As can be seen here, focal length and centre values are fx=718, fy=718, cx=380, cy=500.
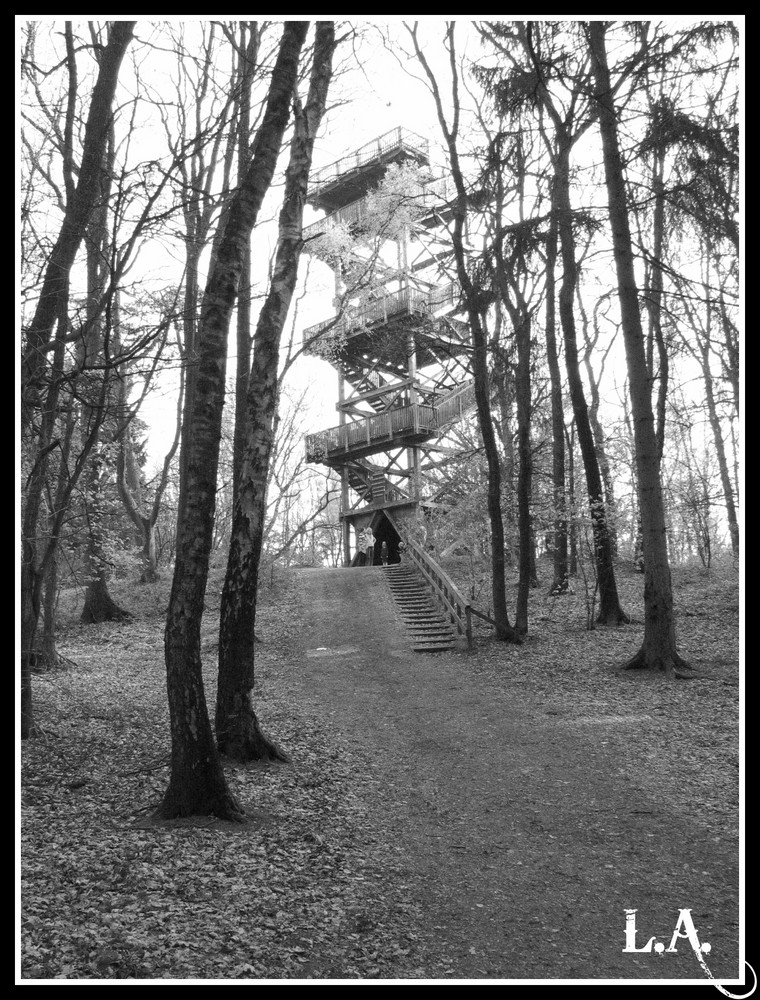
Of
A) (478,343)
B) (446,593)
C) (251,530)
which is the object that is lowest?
(446,593)

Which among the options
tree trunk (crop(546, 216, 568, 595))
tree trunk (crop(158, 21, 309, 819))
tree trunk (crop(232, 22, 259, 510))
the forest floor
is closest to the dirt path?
the forest floor

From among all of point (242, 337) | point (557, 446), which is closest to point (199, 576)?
point (242, 337)

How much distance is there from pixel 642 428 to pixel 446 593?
21.8ft

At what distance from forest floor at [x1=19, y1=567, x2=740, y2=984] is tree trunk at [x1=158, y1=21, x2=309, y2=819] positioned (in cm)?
28

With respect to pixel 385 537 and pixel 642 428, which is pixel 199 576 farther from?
pixel 385 537

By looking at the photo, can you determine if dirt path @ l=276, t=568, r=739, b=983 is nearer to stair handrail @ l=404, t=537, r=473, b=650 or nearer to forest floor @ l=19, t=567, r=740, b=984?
forest floor @ l=19, t=567, r=740, b=984

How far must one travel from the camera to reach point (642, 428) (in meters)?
10.6

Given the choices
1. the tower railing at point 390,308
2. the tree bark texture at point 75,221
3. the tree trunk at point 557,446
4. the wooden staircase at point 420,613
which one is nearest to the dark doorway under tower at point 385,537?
the wooden staircase at point 420,613

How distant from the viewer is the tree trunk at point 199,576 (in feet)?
17.4

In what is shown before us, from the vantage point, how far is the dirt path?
3854 mm

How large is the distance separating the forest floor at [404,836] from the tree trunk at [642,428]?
2.17 ft

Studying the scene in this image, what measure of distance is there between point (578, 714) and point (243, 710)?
4190 millimetres
